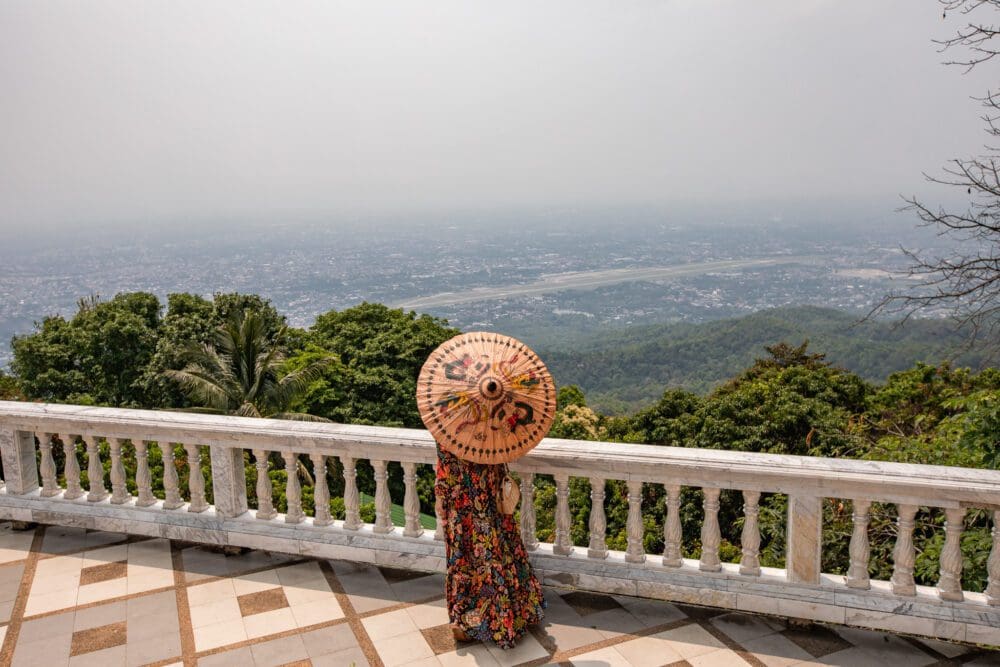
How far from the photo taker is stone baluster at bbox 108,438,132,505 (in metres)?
4.94

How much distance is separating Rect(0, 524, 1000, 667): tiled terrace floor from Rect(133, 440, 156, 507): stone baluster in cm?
42

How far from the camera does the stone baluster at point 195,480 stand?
189 inches

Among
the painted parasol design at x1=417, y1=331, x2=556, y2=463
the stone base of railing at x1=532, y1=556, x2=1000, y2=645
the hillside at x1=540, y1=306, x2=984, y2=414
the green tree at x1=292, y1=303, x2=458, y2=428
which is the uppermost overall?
the painted parasol design at x1=417, y1=331, x2=556, y2=463

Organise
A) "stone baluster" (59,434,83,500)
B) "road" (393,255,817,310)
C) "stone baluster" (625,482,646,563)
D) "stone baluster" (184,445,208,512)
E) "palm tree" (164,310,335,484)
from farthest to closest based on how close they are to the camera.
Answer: "road" (393,255,817,310) → "palm tree" (164,310,335,484) → "stone baluster" (59,434,83,500) → "stone baluster" (184,445,208,512) → "stone baluster" (625,482,646,563)

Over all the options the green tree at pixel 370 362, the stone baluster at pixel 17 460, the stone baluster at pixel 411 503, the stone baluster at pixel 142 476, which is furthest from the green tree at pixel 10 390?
the stone baluster at pixel 411 503

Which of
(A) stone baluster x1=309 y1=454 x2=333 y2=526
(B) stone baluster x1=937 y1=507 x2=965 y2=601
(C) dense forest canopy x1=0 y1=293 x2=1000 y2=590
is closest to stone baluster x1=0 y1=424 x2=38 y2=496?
(A) stone baluster x1=309 y1=454 x2=333 y2=526

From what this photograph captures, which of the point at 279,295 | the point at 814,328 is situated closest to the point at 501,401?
the point at 814,328

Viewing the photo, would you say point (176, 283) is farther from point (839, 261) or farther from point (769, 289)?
point (839, 261)

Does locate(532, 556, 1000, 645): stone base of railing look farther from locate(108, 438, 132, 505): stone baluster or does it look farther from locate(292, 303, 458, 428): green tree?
locate(292, 303, 458, 428): green tree

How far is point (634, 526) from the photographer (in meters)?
4.10

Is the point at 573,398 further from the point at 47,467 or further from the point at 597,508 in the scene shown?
the point at 597,508

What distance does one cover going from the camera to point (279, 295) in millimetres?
145125

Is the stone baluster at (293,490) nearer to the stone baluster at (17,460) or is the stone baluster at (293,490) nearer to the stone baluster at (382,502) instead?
the stone baluster at (382,502)

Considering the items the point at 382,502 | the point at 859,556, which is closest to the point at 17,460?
the point at 382,502
